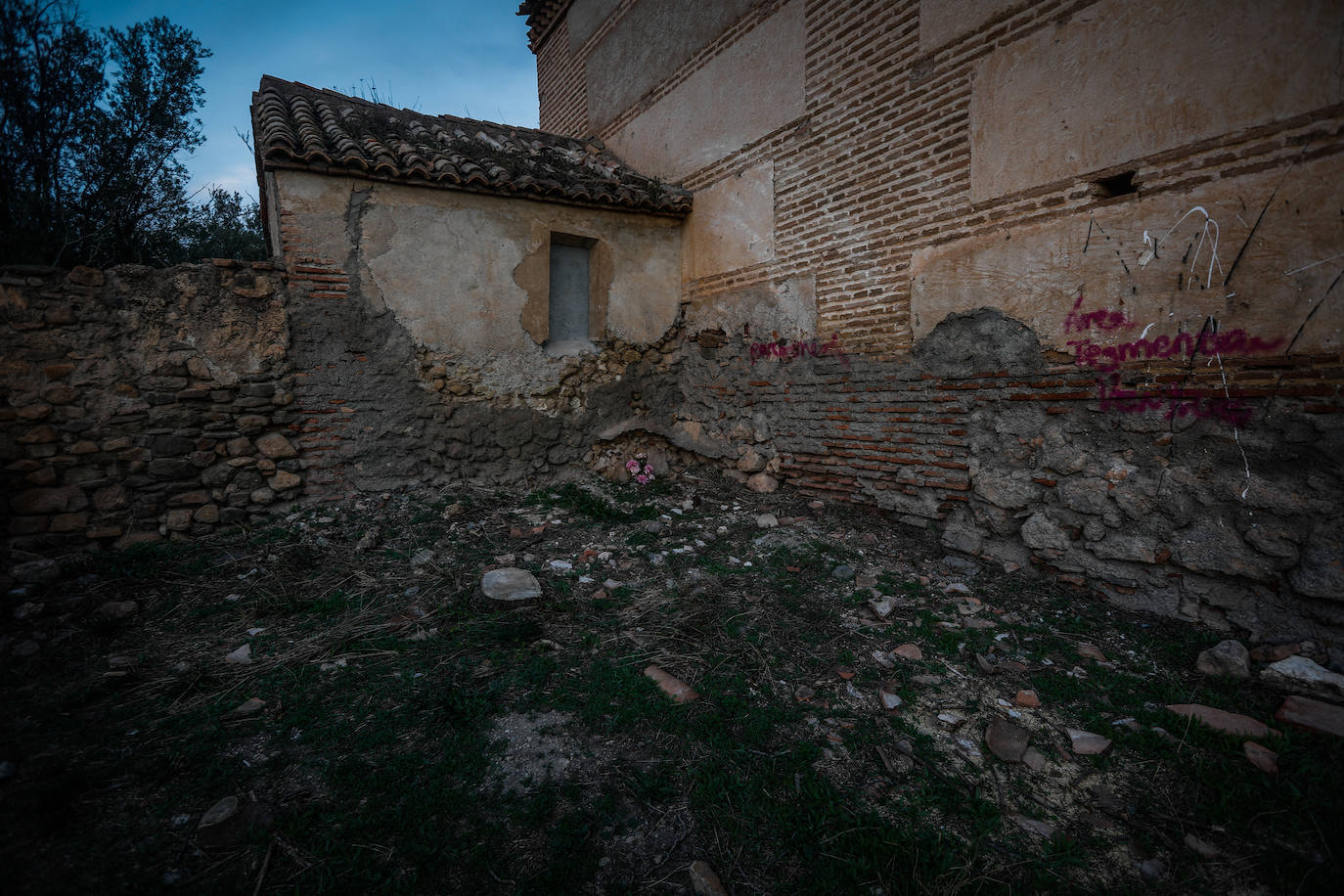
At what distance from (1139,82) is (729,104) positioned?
385 cm

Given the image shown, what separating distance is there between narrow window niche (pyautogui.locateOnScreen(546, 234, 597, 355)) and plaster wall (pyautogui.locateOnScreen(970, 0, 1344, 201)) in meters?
4.08

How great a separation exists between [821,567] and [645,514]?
185cm

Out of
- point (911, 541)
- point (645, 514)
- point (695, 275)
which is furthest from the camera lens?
point (695, 275)

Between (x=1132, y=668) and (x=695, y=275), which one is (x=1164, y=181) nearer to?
(x=1132, y=668)

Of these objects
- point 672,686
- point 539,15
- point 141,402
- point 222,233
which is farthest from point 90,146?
point 672,686

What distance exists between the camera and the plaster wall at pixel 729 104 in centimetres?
526

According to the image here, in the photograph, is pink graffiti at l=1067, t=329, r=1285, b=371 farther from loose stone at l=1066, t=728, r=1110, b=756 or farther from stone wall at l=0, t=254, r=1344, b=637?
loose stone at l=1066, t=728, r=1110, b=756

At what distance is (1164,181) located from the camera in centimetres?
310

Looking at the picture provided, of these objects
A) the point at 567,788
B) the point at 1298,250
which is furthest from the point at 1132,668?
the point at 567,788

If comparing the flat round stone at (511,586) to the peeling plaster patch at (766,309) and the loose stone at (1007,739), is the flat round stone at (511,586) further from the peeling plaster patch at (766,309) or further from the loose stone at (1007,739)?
the peeling plaster patch at (766,309)

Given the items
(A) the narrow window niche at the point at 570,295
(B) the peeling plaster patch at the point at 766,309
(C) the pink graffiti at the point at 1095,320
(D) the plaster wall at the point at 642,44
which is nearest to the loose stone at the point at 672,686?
(C) the pink graffiti at the point at 1095,320

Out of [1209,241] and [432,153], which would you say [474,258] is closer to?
[432,153]

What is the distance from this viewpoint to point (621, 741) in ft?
8.12

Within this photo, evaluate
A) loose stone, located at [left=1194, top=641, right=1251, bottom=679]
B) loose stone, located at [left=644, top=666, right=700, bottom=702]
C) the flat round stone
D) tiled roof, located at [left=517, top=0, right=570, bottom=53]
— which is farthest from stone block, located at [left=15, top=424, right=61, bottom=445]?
tiled roof, located at [left=517, top=0, right=570, bottom=53]
